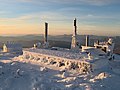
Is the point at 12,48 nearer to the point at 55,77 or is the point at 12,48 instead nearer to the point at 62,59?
the point at 62,59

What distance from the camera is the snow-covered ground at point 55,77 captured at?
3741cm

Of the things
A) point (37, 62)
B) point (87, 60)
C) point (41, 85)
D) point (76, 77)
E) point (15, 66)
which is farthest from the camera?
point (37, 62)

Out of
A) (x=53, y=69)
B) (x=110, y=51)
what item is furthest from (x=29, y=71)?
(x=110, y=51)

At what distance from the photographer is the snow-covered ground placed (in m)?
37.4

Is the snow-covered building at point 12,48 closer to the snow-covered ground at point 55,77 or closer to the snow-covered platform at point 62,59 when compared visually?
the snow-covered platform at point 62,59

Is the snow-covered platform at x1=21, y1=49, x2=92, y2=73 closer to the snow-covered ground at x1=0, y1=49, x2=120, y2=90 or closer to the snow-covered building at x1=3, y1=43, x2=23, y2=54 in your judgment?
the snow-covered ground at x1=0, y1=49, x2=120, y2=90

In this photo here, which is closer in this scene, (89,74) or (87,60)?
(89,74)

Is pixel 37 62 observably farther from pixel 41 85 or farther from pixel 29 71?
pixel 41 85

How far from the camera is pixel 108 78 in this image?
38812 millimetres

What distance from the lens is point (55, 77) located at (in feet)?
139

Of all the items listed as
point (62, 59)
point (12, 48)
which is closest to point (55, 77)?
point (62, 59)

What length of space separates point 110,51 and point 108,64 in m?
7.92

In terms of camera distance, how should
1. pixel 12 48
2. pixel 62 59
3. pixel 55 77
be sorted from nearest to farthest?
1. pixel 55 77
2. pixel 62 59
3. pixel 12 48

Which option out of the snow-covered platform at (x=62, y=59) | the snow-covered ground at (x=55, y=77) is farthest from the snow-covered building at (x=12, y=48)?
the snow-covered ground at (x=55, y=77)
